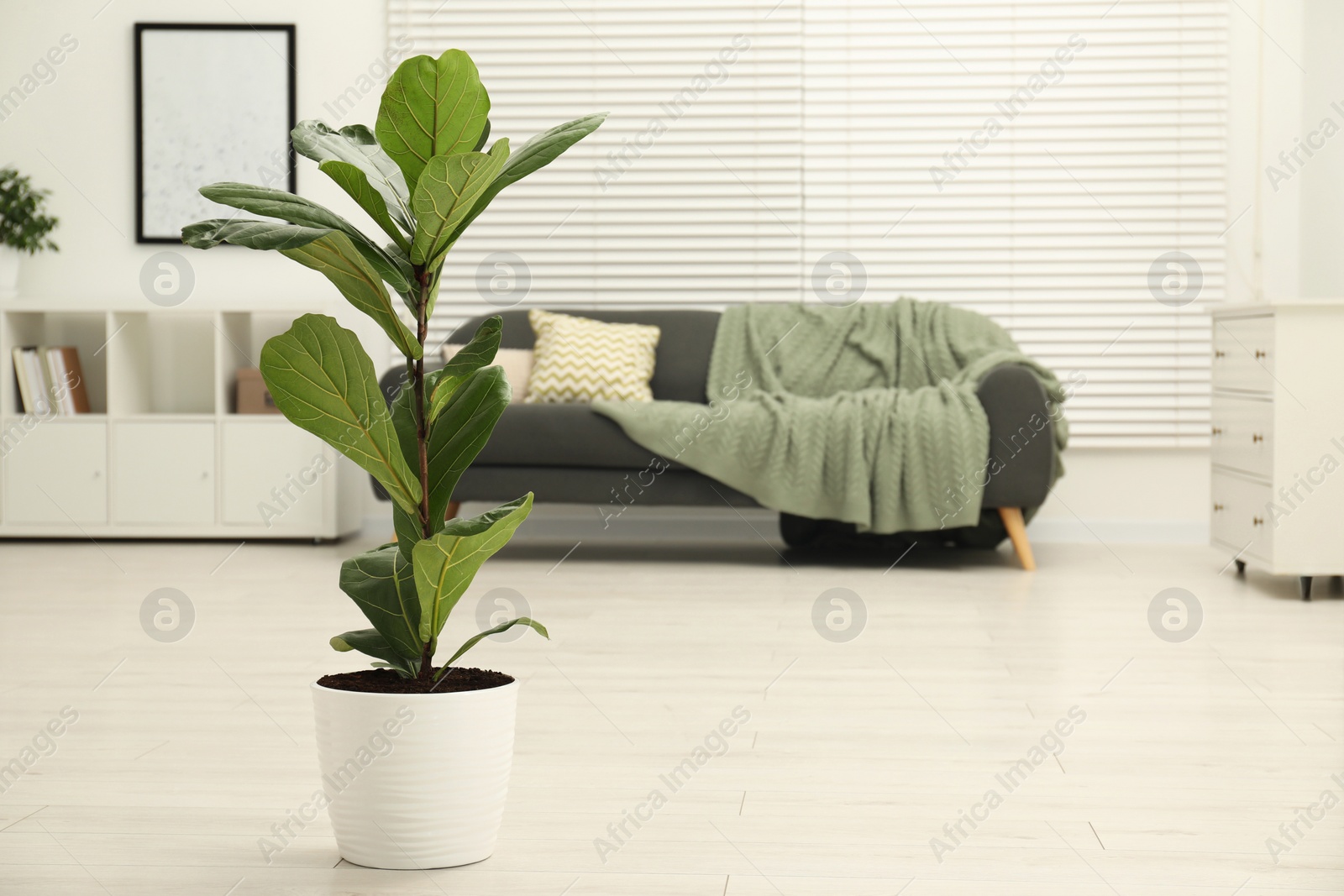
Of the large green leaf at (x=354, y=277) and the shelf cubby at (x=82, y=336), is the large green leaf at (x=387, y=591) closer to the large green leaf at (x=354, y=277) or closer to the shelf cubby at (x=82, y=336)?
the large green leaf at (x=354, y=277)

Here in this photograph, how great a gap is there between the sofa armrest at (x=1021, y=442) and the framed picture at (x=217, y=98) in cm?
276

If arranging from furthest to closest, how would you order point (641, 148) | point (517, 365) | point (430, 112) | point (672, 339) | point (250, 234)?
point (641, 148)
point (672, 339)
point (517, 365)
point (430, 112)
point (250, 234)

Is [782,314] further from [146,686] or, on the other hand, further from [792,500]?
[146,686]

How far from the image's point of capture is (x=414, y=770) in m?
1.25

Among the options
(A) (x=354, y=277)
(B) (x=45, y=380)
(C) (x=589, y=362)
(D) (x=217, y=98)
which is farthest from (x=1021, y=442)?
(B) (x=45, y=380)

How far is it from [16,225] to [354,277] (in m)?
3.74

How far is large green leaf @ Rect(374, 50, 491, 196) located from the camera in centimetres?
118

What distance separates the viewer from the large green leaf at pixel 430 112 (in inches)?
46.4

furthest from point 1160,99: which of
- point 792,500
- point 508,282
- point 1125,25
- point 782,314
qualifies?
point 508,282

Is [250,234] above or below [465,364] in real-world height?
above

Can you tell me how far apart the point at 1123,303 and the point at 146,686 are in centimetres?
354

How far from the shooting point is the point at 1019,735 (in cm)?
185

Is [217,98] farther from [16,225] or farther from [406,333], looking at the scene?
[406,333]

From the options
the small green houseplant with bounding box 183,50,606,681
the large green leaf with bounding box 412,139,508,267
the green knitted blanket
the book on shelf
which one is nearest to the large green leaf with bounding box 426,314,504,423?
the small green houseplant with bounding box 183,50,606,681
